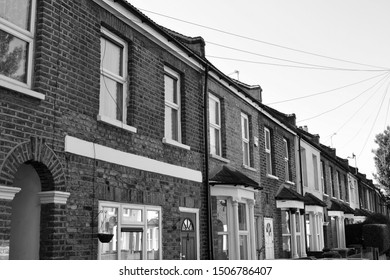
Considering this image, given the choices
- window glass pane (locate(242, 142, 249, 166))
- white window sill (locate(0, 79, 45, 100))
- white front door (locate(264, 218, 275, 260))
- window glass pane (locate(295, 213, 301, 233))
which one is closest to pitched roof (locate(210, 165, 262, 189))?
window glass pane (locate(242, 142, 249, 166))

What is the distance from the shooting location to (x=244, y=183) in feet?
42.9

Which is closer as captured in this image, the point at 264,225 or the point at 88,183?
the point at 88,183

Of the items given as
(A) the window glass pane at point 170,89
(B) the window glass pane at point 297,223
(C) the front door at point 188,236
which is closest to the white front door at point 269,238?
(B) the window glass pane at point 297,223

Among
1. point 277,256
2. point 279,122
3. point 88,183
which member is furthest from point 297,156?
point 88,183

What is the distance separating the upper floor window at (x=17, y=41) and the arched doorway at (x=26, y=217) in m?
1.47

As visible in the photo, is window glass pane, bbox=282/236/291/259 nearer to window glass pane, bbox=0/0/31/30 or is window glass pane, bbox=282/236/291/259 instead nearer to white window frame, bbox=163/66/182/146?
white window frame, bbox=163/66/182/146

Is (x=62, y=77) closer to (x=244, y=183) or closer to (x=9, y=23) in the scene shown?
(x=9, y=23)

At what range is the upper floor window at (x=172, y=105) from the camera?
11.6 m

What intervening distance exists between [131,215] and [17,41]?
401 centimetres

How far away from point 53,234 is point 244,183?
22.3 feet

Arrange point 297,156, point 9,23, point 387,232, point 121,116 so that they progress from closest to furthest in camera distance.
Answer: point 9,23, point 121,116, point 297,156, point 387,232

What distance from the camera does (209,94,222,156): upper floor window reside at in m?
13.9

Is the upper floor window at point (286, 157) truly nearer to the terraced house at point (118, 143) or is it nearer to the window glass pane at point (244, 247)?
the terraced house at point (118, 143)

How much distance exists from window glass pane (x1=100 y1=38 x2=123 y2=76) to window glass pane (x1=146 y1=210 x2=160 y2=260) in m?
3.07
